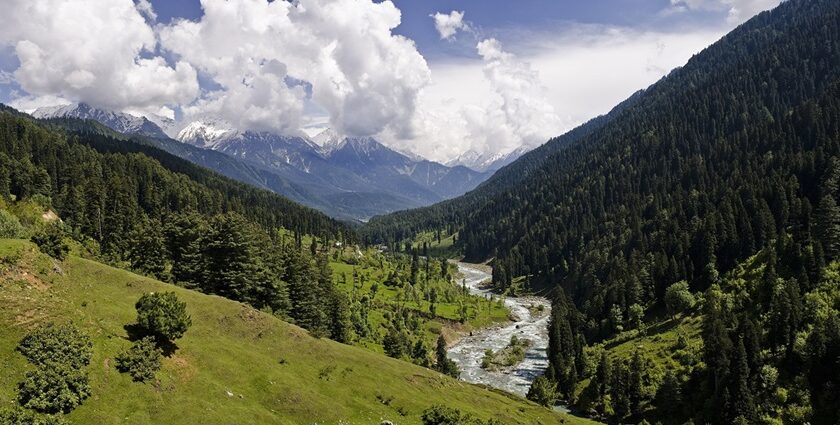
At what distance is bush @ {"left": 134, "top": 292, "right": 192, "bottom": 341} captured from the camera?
50.0 meters

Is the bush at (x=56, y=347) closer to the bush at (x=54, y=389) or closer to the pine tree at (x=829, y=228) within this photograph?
the bush at (x=54, y=389)

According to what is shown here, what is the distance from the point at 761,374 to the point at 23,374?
110537 mm

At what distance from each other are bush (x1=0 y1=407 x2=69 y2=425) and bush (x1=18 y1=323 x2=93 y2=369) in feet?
18.1

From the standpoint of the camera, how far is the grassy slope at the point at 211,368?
42.2 meters

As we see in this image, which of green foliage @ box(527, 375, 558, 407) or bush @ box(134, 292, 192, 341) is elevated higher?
bush @ box(134, 292, 192, 341)

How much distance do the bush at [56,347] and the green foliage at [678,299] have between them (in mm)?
143415

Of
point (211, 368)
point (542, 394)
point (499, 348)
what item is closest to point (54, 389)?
point (211, 368)

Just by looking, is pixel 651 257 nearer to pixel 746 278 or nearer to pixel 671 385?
pixel 746 278

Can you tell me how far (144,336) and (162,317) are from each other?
264 cm

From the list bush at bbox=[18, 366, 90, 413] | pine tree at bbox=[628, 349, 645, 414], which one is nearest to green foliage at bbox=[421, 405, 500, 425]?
bush at bbox=[18, 366, 90, 413]

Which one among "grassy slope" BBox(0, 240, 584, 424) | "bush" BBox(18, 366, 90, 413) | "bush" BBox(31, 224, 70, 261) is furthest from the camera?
"bush" BBox(31, 224, 70, 261)

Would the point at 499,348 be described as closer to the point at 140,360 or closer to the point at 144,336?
the point at 144,336

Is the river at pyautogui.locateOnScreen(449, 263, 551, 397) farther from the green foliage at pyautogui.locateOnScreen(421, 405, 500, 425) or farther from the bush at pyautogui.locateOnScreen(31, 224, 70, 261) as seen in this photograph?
the bush at pyautogui.locateOnScreen(31, 224, 70, 261)

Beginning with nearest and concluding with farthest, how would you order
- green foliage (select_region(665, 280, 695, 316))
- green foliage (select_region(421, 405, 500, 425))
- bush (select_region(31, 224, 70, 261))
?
bush (select_region(31, 224, 70, 261))
green foliage (select_region(421, 405, 500, 425))
green foliage (select_region(665, 280, 695, 316))
